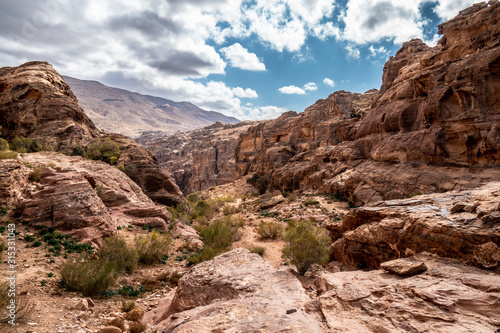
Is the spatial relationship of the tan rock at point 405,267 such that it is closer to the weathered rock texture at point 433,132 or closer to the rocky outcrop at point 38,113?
the weathered rock texture at point 433,132

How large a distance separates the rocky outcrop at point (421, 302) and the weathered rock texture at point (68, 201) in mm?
10764

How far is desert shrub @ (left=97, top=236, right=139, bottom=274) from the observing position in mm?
9212

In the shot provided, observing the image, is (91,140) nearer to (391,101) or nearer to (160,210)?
(160,210)

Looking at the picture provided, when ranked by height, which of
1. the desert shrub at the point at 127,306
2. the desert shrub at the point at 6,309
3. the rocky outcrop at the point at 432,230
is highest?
the rocky outcrop at the point at 432,230

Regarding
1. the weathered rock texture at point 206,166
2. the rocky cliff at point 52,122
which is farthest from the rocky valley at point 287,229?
the weathered rock texture at point 206,166

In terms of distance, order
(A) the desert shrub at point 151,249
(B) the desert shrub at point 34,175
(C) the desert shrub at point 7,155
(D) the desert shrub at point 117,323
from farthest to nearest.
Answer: (B) the desert shrub at point 34,175 < (C) the desert shrub at point 7,155 < (A) the desert shrub at point 151,249 < (D) the desert shrub at point 117,323

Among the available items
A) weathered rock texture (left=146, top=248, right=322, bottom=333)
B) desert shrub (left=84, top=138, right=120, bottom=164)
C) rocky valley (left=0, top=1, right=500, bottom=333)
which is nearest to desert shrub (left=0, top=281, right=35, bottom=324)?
rocky valley (left=0, top=1, right=500, bottom=333)

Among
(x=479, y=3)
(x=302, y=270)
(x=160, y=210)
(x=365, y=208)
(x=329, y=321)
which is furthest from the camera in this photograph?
(x=479, y=3)

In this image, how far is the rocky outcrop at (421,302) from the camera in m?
3.34

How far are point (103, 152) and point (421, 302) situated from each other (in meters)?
22.3

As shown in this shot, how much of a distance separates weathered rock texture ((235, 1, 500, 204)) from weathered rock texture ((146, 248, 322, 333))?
49.3ft

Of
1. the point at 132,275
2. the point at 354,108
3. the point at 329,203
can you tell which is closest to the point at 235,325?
the point at 132,275

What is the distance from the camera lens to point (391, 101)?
23.6 m

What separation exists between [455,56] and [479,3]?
9.47 m
